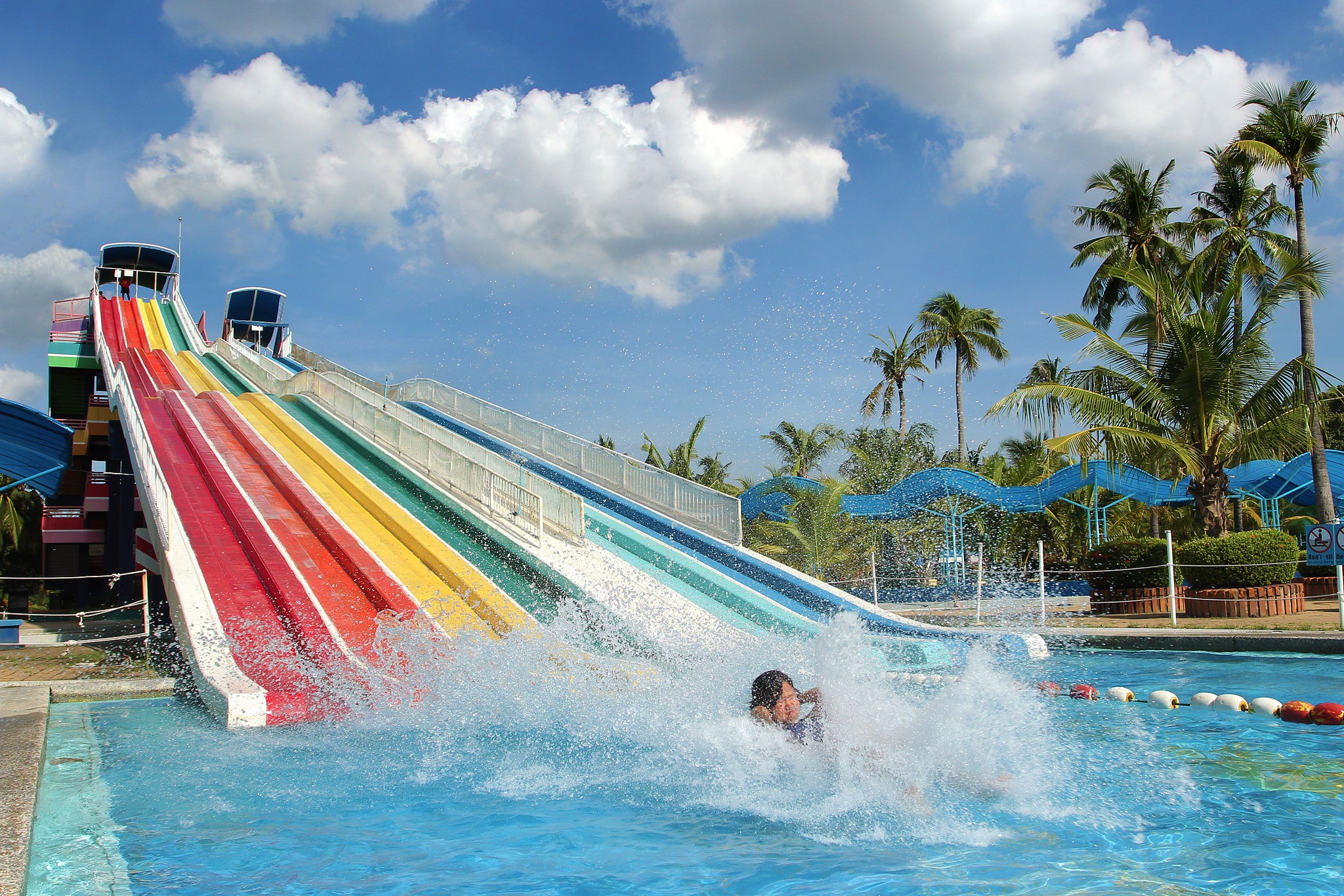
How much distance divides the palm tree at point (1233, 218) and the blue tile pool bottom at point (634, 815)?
14.7 metres

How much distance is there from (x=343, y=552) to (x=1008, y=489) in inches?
588

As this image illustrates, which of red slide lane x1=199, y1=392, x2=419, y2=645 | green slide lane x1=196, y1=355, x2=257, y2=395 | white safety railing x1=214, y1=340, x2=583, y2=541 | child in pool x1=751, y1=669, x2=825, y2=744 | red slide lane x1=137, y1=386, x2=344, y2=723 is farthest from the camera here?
green slide lane x1=196, y1=355, x2=257, y2=395

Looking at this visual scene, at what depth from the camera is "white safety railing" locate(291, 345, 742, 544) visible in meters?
15.3

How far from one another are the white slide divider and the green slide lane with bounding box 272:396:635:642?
3264 millimetres

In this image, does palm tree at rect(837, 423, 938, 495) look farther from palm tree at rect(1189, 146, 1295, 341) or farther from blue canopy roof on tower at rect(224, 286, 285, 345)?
blue canopy roof on tower at rect(224, 286, 285, 345)

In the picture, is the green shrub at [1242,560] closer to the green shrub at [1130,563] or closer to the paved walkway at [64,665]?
the green shrub at [1130,563]

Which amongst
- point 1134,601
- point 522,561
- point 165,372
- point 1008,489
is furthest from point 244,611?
point 165,372

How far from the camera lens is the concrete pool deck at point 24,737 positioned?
13.2 ft

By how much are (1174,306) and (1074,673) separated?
9033 millimetres

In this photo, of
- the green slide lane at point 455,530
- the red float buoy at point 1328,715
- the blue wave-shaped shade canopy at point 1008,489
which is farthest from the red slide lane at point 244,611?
the blue wave-shaped shade canopy at point 1008,489

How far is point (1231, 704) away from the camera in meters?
8.51

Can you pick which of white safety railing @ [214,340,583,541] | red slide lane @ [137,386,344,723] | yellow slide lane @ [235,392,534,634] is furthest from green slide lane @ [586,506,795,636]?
red slide lane @ [137,386,344,723]

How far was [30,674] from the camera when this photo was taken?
10211mm

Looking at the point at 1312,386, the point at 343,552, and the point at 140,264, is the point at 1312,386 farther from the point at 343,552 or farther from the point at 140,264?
the point at 140,264
